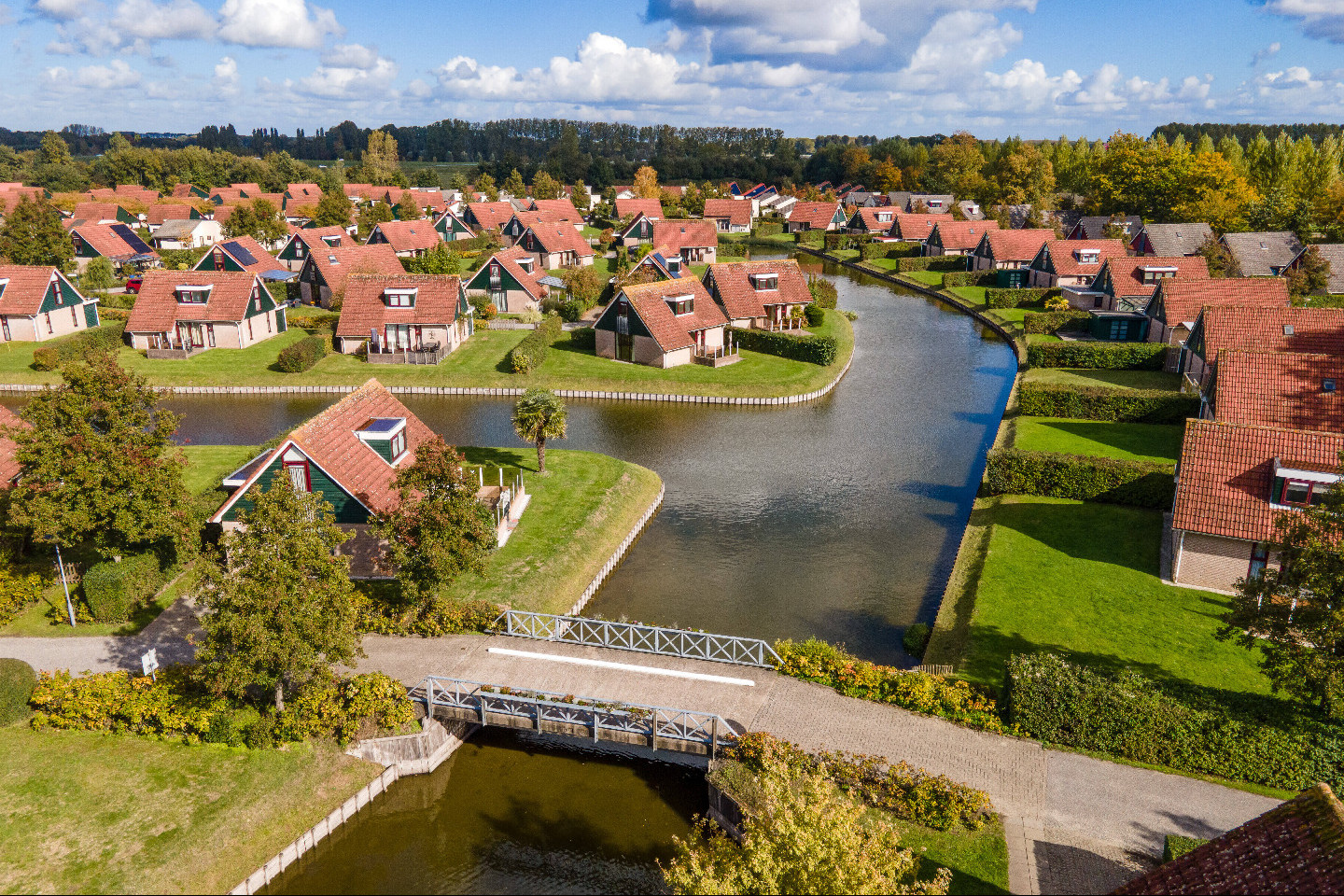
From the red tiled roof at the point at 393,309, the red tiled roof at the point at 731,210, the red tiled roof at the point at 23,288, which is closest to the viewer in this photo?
the red tiled roof at the point at 393,309

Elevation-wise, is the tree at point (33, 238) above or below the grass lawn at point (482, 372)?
above

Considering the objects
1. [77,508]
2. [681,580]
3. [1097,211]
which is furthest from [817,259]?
[77,508]

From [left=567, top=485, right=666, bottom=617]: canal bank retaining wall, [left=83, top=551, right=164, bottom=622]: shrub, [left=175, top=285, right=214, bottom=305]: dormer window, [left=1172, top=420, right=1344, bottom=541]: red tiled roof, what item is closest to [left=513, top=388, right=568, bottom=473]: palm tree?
[left=567, top=485, right=666, bottom=617]: canal bank retaining wall

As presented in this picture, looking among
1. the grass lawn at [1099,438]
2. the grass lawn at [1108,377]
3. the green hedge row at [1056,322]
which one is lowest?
the grass lawn at [1099,438]

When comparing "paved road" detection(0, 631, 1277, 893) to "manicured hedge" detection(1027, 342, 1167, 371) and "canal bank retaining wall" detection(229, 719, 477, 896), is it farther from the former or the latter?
"manicured hedge" detection(1027, 342, 1167, 371)

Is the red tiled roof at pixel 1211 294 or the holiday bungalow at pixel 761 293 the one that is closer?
the red tiled roof at pixel 1211 294

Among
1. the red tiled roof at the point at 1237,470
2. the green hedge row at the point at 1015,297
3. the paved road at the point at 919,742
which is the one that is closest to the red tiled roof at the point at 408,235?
the green hedge row at the point at 1015,297

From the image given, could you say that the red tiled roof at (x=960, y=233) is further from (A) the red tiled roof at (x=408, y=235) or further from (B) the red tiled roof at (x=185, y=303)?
(B) the red tiled roof at (x=185, y=303)

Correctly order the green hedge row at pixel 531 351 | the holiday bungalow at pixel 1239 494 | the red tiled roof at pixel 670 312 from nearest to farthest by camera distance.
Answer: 1. the holiday bungalow at pixel 1239 494
2. the green hedge row at pixel 531 351
3. the red tiled roof at pixel 670 312

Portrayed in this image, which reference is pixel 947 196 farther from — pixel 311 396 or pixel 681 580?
pixel 681 580
